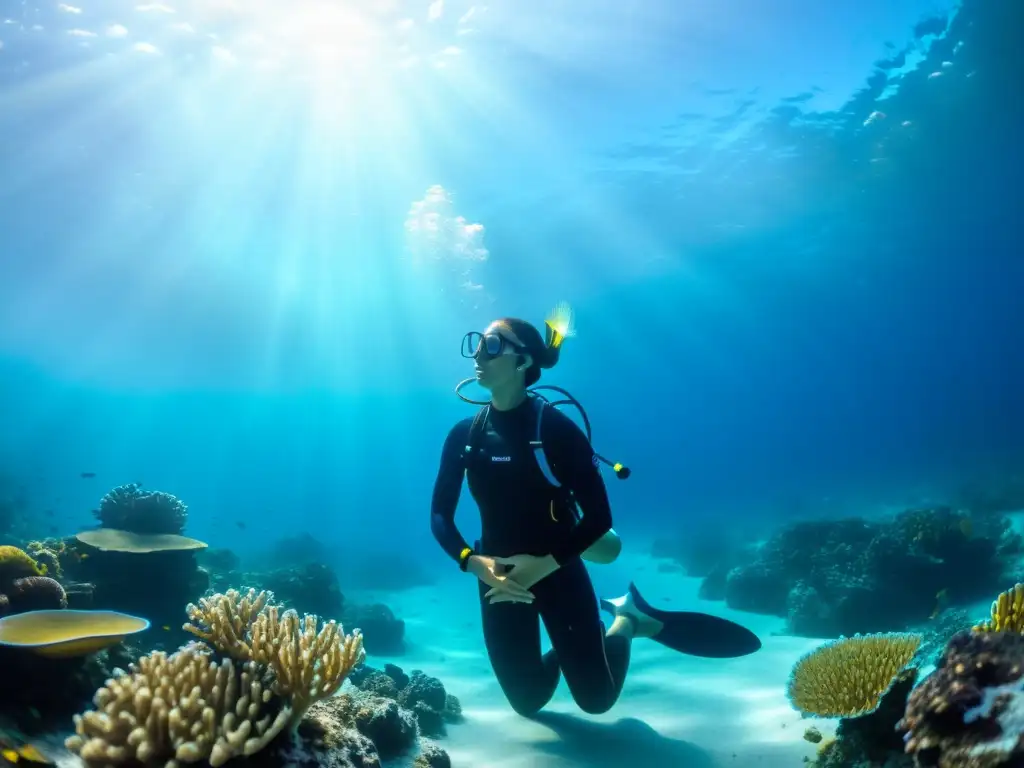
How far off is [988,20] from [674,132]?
13.1 m

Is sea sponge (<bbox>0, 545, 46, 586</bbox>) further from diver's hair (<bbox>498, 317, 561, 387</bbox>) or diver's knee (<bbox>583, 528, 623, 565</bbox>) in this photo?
diver's knee (<bbox>583, 528, 623, 565</bbox>)

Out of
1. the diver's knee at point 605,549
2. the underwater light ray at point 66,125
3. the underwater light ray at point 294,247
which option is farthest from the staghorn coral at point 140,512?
the underwater light ray at point 294,247

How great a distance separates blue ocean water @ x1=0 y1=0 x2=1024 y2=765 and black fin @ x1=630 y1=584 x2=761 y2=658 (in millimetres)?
20743

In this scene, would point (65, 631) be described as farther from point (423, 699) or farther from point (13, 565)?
point (423, 699)

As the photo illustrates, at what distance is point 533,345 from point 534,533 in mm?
1773

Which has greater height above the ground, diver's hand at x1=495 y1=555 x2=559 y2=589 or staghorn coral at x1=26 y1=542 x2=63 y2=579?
diver's hand at x1=495 y1=555 x2=559 y2=589

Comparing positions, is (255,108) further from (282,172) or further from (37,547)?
(37,547)

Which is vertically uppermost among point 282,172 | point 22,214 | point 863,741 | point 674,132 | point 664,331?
point 664,331

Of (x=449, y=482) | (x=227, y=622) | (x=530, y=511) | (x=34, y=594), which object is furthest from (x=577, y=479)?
(x=34, y=594)

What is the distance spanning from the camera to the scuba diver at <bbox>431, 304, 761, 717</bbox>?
486 cm

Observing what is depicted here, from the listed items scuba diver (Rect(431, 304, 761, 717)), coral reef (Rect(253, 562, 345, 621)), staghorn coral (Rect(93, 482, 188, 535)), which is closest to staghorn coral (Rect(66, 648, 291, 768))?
scuba diver (Rect(431, 304, 761, 717))

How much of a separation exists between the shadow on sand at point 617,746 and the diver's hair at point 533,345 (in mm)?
3426

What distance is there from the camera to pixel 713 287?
48188 mm

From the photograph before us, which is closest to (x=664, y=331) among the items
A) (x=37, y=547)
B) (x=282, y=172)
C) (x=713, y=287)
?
(x=713, y=287)
